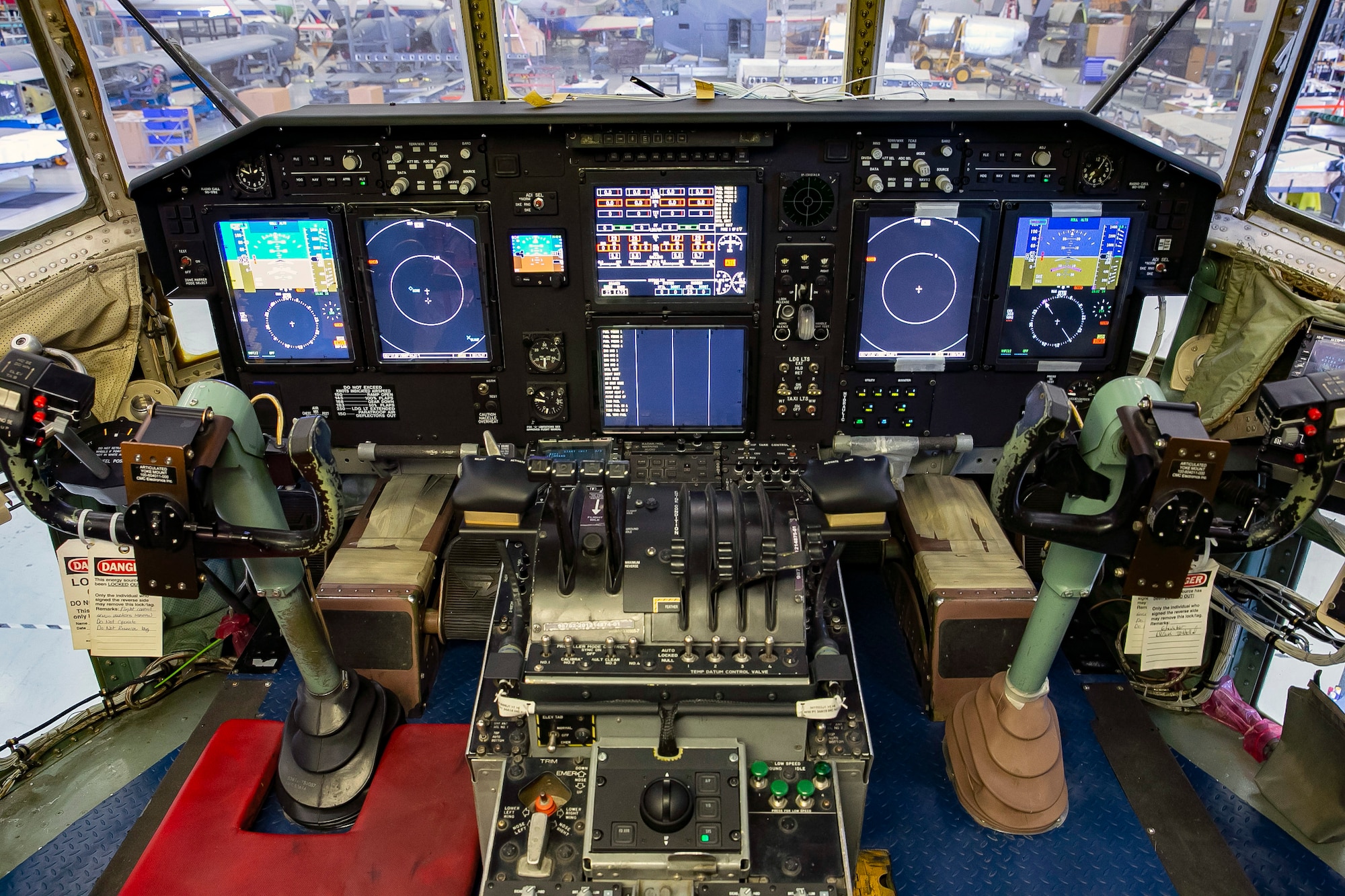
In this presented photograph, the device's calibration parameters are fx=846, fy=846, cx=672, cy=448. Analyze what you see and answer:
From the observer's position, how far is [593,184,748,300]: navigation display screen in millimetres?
2473

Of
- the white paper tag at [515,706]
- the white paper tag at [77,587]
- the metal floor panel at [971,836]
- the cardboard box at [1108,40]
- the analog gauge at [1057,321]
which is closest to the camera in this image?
the white paper tag at [515,706]

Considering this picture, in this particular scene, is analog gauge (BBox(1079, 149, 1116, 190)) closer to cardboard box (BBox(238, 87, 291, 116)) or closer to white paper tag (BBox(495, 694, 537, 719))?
white paper tag (BBox(495, 694, 537, 719))

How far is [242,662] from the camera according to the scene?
2.62 meters

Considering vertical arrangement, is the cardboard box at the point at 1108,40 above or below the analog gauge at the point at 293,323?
above

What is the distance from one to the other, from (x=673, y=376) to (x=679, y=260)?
37cm

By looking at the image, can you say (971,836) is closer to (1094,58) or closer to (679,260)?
(679,260)

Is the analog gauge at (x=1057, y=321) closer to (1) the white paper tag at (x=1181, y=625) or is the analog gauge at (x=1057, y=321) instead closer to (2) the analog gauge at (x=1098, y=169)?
(2) the analog gauge at (x=1098, y=169)

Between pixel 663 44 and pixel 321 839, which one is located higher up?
pixel 663 44

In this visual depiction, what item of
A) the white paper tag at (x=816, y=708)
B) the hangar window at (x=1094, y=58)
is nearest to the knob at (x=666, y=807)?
the white paper tag at (x=816, y=708)

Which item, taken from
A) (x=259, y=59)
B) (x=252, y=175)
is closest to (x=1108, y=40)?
(x=252, y=175)

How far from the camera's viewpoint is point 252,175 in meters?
2.48

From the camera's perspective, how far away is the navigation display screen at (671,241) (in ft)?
8.11

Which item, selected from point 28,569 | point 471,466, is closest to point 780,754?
point 471,466

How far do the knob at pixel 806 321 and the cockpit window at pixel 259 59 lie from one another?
4.61ft
